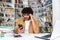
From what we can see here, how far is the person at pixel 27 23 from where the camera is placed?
110cm

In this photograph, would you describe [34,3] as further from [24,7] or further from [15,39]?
[15,39]

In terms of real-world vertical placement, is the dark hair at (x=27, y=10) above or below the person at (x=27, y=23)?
above

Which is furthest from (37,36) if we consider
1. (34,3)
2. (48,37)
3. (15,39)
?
(34,3)

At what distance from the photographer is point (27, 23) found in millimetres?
1105

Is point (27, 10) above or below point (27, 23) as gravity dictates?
above

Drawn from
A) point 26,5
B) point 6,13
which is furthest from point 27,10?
point 6,13

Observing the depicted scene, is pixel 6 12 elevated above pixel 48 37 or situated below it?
above

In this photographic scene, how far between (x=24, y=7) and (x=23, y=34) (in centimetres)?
25

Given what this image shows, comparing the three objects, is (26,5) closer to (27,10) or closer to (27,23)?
(27,10)

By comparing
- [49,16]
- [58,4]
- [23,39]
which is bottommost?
[23,39]

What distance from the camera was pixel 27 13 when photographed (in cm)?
111

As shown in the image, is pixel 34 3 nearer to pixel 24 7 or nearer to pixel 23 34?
pixel 24 7

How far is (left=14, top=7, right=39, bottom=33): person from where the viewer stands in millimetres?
1099

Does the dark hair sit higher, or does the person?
the dark hair
